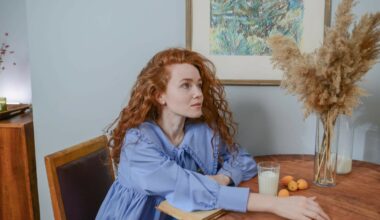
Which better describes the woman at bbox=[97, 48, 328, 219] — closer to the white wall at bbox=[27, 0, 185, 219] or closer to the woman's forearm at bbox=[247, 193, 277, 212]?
the woman's forearm at bbox=[247, 193, 277, 212]

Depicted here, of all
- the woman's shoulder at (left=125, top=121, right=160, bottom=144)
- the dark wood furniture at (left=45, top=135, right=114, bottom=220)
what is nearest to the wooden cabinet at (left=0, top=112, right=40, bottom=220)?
the dark wood furniture at (left=45, top=135, right=114, bottom=220)

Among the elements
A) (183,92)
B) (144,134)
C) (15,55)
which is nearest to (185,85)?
(183,92)

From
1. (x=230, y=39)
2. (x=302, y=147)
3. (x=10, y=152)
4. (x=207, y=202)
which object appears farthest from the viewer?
(x=10, y=152)

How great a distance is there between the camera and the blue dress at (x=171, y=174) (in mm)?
1053

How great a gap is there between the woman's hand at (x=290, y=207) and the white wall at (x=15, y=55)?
6.50 feet

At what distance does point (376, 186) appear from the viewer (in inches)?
48.2

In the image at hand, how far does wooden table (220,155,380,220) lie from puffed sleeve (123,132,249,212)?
5 cm

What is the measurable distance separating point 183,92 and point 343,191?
652mm

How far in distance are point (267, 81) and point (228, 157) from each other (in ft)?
1.60

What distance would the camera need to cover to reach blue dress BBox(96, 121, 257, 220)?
105cm

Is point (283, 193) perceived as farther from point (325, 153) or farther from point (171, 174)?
point (171, 174)

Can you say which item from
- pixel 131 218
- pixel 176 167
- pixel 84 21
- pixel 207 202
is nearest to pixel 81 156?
pixel 131 218

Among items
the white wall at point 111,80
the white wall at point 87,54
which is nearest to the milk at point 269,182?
the white wall at point 111,80

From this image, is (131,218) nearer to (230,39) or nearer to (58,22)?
(230,39)
